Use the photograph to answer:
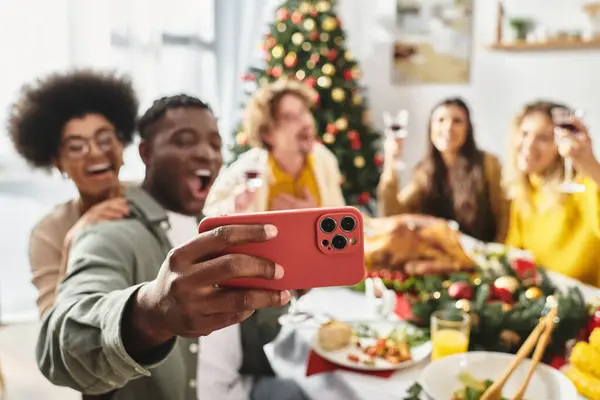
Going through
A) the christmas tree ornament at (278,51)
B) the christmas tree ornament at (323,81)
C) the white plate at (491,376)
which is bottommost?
the white plate at (491,376)

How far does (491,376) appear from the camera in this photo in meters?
0.99

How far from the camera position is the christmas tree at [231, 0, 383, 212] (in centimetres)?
328

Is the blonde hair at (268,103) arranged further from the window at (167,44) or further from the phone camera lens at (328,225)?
the phone camera lens at (328,225)

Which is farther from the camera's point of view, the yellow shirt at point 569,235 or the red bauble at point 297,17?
Result: the red bauble at point 297,17

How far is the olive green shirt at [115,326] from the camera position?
2.20 feet


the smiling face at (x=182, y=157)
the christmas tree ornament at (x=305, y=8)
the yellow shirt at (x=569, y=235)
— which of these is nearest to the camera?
the smiling face at (x=182, y=157)

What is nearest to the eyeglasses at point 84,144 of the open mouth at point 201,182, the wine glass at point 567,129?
the open mouth at point 201,182

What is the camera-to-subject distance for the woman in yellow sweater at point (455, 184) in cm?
A: 256

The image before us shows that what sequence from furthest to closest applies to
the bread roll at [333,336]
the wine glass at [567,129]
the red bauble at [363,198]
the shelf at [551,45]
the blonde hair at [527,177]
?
the red bauble at [363,198] → the shelf at [551,45] → the blonde hair at [527,177] → the wine glass at [567,129] → the bread roll at [333,336]

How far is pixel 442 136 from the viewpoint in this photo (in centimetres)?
254

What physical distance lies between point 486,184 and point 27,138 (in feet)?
A: 6.64

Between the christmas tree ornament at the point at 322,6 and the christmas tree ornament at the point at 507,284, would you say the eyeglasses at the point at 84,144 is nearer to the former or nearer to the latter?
the christmas tree ornament at the point at 507,284

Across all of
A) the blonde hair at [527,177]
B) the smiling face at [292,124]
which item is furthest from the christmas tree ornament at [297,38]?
the blonde hair at [527,177]

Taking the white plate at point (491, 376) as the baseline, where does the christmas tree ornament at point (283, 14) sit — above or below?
above
